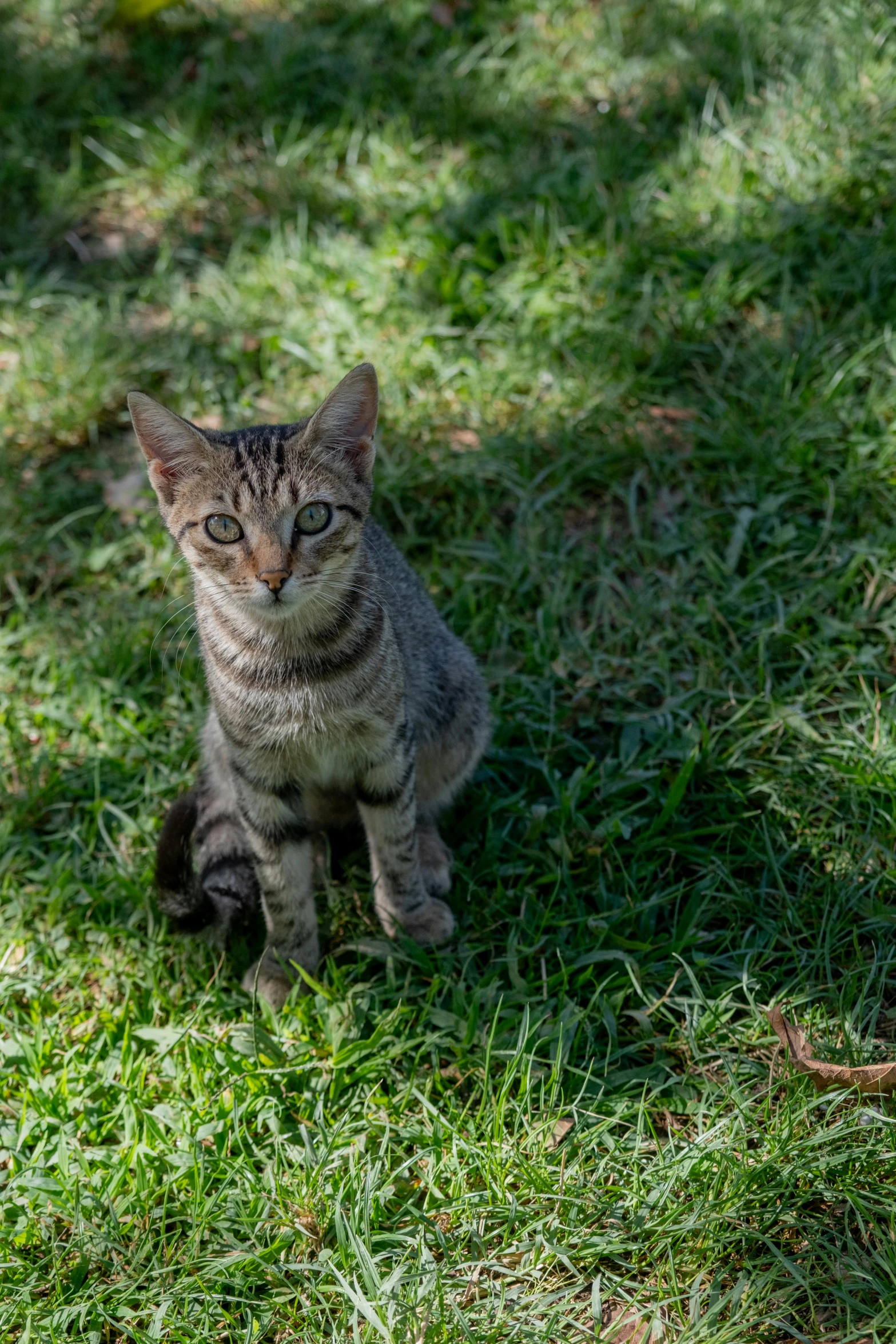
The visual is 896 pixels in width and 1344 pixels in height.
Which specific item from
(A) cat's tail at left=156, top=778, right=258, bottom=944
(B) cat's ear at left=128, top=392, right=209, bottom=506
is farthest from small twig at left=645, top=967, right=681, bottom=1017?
(B) cat's ear at left=128, top=392, right=209, bottom=506

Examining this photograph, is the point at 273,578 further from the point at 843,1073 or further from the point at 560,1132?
the point at 843,1073

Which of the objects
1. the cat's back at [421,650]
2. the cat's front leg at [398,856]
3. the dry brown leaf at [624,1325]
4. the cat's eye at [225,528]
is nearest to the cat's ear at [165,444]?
the cat's eye at [225,528]

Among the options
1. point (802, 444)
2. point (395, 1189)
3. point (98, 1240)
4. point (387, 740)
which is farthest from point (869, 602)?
point (98, 1240)

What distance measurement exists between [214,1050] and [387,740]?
0.92 m

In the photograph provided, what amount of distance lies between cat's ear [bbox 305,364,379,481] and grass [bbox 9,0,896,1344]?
112 centimetres

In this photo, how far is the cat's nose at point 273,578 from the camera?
255cm

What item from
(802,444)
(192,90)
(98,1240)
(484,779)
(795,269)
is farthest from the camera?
(192,90)

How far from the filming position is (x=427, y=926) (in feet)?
10.2

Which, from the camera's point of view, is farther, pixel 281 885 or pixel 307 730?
pixel 281 885

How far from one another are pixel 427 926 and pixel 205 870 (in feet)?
2.17

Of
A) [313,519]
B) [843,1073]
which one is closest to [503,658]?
[313,519]

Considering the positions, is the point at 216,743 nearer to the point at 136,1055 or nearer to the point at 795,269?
the point at 136,1055

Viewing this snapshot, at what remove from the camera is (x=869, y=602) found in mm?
3658

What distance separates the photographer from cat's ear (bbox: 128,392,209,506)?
2648 millimetres
